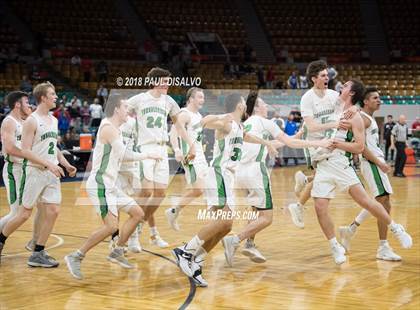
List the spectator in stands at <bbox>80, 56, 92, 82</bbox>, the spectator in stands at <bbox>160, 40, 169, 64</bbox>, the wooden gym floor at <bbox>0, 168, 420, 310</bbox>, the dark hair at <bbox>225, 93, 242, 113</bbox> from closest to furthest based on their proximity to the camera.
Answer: the wooden gym floor at <bbox>0, 168, 420, 310</bbox> < the dark hair at <bbox>225, 93, 242, 113</bbox> < the spectator in stands at <bbox>80, 56, 92, 82</bbox> < the spectator in stands at <bbox>160, 40, 169, 64</bbox>

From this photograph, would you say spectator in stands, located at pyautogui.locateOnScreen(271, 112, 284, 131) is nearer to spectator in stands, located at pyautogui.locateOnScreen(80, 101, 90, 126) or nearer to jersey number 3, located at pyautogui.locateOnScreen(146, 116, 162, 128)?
spectator in stands, located at pyautogui.locateOnScreen(80, 101, 90, 126)

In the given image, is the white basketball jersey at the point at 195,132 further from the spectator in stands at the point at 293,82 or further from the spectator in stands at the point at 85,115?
the spectator in stands at the point at 293,82

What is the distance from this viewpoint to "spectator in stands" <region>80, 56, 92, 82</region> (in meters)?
21.1

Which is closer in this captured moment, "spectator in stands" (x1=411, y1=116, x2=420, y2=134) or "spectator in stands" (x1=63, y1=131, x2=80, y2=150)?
"spectator in stands" (x1=63, y1=131, x2=80, y2=150)

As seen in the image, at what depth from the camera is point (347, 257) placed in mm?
7941

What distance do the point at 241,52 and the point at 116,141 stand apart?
71.5ft

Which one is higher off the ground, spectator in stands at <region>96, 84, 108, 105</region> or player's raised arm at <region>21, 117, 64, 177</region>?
spectator in stands at <region>96, 84, 108, 105</region>

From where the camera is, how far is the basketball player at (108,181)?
6785 millimetres

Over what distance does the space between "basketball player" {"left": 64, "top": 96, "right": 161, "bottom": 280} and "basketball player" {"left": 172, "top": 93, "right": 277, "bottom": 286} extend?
61 cm

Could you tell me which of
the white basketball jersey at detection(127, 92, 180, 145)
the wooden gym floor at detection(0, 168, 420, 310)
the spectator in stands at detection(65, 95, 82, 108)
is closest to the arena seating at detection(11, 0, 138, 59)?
the spectator in stands at detection(65, 95, 82, 108)

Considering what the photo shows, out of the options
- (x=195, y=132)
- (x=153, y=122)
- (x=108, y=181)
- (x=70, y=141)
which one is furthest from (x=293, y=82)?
(x=108, y=181)

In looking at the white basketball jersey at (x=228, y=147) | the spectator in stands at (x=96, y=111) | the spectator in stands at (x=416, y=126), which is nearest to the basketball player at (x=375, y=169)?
the white basketball jersey at (x=228, y=147)

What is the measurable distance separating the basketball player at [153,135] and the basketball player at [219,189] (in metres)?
1.35

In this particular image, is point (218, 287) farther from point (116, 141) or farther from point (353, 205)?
point (353, 205)
